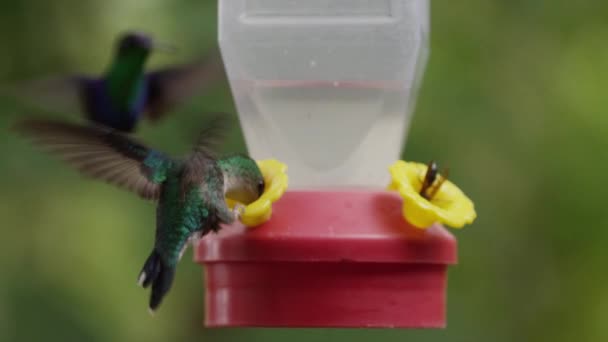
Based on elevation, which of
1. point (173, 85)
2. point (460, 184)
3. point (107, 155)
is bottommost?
point (460, 184)

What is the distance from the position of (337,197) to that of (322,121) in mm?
437

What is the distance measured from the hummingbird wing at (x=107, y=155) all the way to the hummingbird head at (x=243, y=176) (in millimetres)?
227

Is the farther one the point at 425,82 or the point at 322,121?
the point at 425,82

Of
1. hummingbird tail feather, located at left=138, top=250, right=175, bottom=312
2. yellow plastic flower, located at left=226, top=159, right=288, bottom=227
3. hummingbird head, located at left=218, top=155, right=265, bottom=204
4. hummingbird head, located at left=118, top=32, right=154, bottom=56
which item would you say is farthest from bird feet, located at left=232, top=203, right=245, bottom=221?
hummingbird head, located at left=118, top=32, right=154, bottom=56

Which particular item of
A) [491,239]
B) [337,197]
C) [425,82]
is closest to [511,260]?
[491,239]

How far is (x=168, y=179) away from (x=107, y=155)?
0.73 ft

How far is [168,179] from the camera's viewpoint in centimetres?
354

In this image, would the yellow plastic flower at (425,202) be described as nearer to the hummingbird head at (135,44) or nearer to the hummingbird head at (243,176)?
the hummingbird head at (243,176)

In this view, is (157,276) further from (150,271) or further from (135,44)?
(135,44)

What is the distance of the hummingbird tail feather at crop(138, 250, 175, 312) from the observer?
3.33 metres

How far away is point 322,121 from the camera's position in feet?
11.8

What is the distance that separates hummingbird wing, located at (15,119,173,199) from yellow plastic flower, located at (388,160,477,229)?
0.75 meters

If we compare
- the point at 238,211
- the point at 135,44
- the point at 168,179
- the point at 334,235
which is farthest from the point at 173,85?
the point at 334,235

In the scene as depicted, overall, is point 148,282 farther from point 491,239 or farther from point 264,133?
point 491,239
